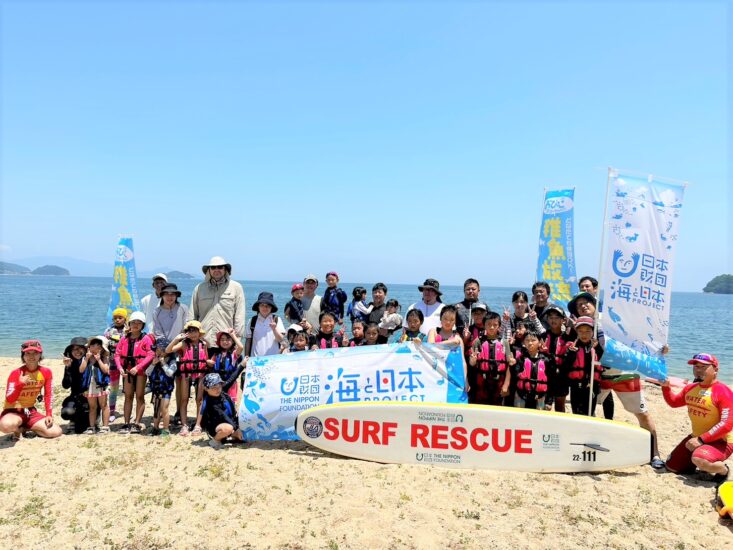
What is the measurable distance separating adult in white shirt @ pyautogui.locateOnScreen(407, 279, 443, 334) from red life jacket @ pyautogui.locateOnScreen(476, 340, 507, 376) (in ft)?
2.73

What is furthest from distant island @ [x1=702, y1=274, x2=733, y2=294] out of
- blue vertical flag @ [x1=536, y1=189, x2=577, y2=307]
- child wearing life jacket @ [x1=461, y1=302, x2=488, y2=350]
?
child wearing life jacket @ [x1=461, y1=302, x2=488, y2=350]

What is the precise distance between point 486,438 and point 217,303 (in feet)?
12.6

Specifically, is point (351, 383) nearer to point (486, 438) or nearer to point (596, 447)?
point (486, 438)

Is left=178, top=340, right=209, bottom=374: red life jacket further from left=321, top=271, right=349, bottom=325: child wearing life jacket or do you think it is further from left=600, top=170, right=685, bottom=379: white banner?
left=600, top=170, right=685, bottom=379: white banner

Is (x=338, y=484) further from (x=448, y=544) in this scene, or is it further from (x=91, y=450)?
(x=91, y=450)

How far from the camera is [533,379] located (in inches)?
215

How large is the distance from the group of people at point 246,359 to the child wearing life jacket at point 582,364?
1 centimetres

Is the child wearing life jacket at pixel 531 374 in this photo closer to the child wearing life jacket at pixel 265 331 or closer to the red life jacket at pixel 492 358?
the red life jacket at pixel 492 358

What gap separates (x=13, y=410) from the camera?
577 cm

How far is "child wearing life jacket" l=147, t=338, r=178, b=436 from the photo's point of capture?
587cm

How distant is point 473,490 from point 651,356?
260cm

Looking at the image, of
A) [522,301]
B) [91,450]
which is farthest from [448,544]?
[91,450]

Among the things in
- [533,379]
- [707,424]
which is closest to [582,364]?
[533,379]

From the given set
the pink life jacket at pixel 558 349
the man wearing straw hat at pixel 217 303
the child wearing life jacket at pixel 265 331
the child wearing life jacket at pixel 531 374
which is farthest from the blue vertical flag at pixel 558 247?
the man wearing straw hat at pixel 217 303
